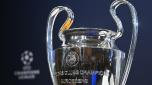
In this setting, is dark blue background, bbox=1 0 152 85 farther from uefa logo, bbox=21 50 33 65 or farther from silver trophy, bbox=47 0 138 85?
silver trophy, bbox=47 0 138 85

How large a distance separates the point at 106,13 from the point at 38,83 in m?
0.46

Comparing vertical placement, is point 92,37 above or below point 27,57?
above

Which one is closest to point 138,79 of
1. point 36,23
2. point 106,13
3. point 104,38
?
point 106,13

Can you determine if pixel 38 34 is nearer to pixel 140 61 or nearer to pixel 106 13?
pixel 106 13

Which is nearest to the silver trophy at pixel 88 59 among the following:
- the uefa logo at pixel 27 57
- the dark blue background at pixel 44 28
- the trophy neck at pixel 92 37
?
the trophy neck at pixel 92 37

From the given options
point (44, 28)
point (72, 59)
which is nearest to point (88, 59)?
point (72, 59)

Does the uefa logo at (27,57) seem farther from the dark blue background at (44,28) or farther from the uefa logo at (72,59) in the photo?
the uefa logo at (72,59)

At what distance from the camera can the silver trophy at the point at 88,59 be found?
0.97 m

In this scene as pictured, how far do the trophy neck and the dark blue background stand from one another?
404 millimetres

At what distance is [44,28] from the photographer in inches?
68.2

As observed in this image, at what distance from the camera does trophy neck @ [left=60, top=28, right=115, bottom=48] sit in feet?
3.32

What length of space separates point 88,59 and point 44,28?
2.57 feet

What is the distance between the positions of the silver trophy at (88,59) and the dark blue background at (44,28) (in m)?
0.37

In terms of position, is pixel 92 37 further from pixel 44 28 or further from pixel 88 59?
pixel 44 28
